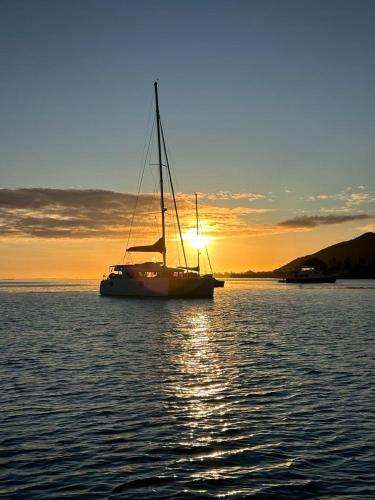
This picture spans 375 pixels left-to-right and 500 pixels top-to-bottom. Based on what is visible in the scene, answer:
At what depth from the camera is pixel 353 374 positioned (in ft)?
73.9

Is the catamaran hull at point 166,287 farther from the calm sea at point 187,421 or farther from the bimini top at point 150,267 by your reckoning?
the calm sea at point 187,421

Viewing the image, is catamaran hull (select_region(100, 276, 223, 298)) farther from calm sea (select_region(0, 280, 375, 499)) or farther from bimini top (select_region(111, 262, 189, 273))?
calm sea (select_region(0, 280, 375, 499))

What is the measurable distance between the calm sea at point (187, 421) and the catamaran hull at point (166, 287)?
154ft

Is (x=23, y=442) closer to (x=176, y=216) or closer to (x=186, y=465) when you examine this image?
(x=186, y=465)

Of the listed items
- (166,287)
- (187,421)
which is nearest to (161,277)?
(166,287)

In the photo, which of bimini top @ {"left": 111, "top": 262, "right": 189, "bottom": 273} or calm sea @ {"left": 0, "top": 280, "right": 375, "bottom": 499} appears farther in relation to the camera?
bimini top @ {"left": 111, "top": 262, "right": 189, "bottom": 273}

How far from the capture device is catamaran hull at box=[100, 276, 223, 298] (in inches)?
3147

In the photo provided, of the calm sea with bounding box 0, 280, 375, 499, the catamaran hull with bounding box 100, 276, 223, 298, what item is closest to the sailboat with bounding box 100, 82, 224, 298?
the catamaran hull with bounding box 100, 276, 223, 298

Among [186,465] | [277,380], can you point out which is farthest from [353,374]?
[186,465]

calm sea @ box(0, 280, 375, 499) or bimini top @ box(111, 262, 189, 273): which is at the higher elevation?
bimini top @ box(111, 262, 189, 273)

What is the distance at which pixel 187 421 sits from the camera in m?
15.6

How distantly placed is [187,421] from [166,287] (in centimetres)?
6462

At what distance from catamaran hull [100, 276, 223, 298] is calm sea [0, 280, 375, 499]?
4699cm

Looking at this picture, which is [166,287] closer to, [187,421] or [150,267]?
[150,267]
